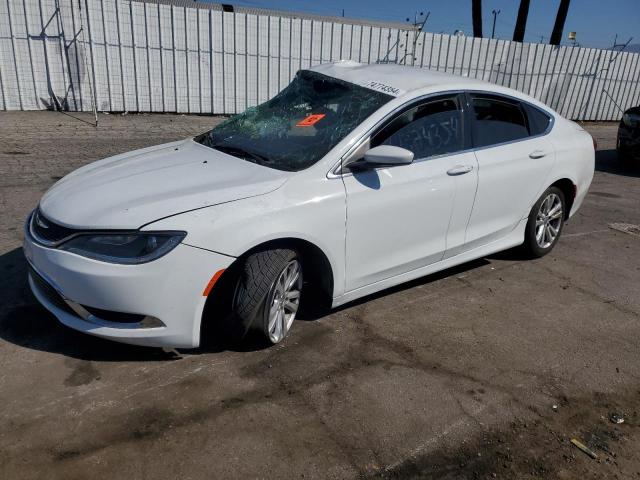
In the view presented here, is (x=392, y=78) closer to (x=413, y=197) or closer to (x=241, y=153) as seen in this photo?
(x=413, y=197)

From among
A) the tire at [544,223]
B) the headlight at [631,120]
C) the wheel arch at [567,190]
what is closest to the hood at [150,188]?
the tire at [544,223]

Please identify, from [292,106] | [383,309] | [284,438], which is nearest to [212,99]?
[292,106]

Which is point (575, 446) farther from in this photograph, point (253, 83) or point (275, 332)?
point (253, 83)

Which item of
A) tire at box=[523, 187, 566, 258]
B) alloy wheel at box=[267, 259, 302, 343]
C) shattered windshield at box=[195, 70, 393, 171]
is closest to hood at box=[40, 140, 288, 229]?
shattered windshield at box=[195, 70, 393, 171]

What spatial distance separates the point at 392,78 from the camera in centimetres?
421

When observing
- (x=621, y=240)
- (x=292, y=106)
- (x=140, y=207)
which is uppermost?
(x=292, y=106)

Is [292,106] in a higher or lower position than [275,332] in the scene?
higher

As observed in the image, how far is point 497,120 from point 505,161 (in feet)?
1.19

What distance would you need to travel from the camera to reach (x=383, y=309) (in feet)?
13.8

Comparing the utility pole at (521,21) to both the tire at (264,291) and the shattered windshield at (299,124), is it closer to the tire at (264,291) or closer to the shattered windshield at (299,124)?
the shattered windshield at (299,124)

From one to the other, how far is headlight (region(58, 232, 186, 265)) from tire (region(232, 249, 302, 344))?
0.48 metres

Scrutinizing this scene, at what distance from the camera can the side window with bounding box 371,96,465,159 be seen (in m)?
3.85

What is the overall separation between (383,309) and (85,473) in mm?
2369

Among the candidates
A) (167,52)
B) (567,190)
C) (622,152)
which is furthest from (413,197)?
(167,52)
